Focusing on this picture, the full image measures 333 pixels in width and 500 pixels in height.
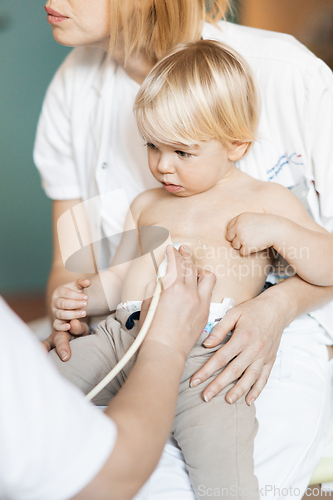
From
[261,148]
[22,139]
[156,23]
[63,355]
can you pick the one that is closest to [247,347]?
[63,355]

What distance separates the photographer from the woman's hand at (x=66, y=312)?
77 cm

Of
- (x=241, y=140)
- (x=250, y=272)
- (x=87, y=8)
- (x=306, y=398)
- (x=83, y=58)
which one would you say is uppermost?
(x=87, y=8)

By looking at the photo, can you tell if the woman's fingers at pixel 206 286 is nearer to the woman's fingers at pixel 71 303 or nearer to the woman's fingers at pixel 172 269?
the woman's fingers at pixel 172 269

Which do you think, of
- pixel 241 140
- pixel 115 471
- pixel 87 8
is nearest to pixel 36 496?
pixel 115 471

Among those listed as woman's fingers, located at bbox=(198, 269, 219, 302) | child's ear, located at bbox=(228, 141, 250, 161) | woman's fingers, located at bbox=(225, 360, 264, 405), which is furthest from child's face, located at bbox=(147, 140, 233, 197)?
woman's fingers, located at bbox=(225, 360, 264, 405)

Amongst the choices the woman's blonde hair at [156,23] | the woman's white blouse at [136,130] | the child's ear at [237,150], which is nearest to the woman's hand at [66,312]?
the woman's white blouse at [136,130]

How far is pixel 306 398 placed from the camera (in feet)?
2.52

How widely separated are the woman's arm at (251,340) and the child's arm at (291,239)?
0.06 m

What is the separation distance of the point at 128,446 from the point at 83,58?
3.24 feet

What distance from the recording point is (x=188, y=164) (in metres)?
0.81

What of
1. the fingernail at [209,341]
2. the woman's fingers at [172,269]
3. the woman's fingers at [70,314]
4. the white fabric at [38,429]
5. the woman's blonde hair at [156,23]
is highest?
the woman's blonde hair at [156,23]

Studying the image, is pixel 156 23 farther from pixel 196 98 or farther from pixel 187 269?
pixel 187 269

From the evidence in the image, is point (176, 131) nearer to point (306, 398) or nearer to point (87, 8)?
point (87, 8)

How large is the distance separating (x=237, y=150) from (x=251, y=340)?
1.27 ft
